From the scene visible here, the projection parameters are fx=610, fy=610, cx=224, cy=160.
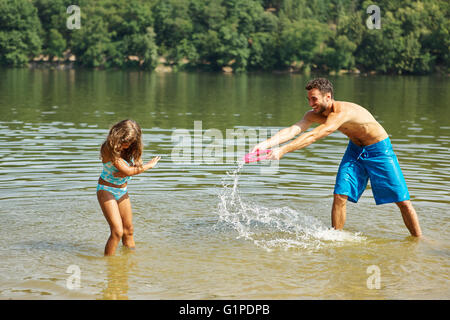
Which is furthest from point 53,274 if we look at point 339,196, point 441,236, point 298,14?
point 298,14

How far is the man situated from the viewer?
8367 millimetres

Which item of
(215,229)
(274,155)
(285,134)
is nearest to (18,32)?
(215,229)

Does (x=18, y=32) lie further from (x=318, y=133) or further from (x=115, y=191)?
(x=318, y=133)

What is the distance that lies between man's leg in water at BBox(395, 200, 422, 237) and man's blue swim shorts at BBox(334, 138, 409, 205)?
134 millimetres

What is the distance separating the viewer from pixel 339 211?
8.93 meters

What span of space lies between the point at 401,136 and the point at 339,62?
79.8 metres

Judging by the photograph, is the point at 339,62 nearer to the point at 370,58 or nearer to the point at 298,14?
the point at 370,58

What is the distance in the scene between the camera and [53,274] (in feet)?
24.0

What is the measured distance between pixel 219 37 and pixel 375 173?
10136cm

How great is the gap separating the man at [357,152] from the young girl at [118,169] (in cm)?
179

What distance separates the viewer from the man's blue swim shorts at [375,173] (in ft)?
28.3

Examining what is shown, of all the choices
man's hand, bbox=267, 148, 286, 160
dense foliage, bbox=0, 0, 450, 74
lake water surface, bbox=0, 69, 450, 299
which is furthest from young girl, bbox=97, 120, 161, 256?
dense foliage, bbox=0, 0, 450, 74

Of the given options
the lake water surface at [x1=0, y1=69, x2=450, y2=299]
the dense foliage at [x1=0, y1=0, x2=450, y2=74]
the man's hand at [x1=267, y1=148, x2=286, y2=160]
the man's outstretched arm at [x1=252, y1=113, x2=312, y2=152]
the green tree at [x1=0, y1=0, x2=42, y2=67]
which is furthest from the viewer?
the green tree at [x1=0, y1=0, x2=42, y2=67]

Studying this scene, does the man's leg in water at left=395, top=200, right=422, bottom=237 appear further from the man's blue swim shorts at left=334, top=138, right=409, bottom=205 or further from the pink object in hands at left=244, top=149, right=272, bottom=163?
the pink object in hands at left=244, top=149, right=272, bottom=163
